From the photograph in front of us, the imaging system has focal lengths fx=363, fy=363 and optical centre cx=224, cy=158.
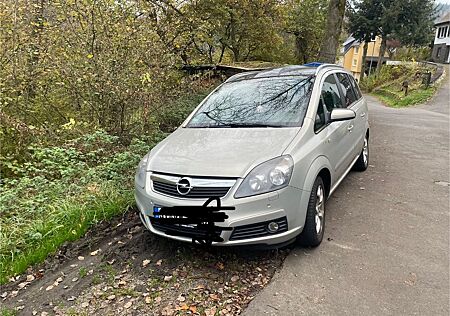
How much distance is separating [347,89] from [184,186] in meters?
3.45

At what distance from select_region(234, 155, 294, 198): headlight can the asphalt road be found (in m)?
0.85

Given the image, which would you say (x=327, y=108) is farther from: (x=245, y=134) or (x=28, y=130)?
(x=28, y=130)

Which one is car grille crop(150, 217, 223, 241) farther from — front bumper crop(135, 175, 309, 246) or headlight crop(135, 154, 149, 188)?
headlight crop(135, 154, 149, 188)

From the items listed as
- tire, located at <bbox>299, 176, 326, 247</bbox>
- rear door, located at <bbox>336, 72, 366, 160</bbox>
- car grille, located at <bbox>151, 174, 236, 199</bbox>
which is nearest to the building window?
rear door, located at <bbox>336, 72, 366, 160</bbox>

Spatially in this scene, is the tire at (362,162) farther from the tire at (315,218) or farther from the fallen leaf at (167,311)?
the fallen leaf at (167,311)

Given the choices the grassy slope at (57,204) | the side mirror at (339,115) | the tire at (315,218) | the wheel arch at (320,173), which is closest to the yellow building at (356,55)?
the side mirror at (339,115)

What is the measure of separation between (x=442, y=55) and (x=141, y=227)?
51716 mm

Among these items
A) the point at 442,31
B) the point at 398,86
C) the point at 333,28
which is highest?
the point at 442,31

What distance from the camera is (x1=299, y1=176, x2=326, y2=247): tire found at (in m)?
3.47

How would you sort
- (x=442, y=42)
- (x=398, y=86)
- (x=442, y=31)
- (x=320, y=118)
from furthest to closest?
1. (x=442, y=31)
2. (x=442, y=42)
3. (x=398, y=86)
4. (x=320, y=118)

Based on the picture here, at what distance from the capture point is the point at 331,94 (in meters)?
4.64

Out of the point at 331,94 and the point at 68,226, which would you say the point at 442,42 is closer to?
the point at 331,94

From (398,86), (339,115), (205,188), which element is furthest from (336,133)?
(398,86)

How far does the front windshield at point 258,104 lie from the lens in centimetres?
401
